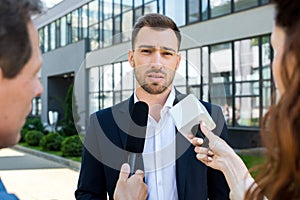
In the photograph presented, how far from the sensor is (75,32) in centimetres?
2595

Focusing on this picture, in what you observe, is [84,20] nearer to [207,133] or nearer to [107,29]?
[107,29]

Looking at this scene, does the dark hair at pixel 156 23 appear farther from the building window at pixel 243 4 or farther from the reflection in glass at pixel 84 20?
the reflection in glass at pixel 84 20

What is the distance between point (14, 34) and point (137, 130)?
35.0 inches

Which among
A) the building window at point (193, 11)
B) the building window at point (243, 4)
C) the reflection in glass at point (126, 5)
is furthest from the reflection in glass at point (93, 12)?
the building window at point (243, 4)

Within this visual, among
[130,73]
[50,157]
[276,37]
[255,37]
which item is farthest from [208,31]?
[276,37]

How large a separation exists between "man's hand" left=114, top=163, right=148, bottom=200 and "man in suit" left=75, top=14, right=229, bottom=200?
340 mm

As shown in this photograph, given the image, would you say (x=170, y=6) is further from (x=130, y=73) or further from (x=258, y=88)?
(x=130, y=73)

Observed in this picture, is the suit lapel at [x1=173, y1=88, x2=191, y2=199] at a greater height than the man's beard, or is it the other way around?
the man's beard

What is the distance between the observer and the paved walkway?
26.6ft

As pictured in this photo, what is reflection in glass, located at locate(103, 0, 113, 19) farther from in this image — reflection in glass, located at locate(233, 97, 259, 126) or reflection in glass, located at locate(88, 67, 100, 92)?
reflection in glass, located at locate(88, 67, 100, 92)

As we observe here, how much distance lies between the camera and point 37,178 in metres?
9.91

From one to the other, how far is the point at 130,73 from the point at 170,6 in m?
14.7

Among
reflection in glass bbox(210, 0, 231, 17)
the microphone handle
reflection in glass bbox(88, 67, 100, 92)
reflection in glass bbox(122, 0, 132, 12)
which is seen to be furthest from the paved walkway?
reflection in glass bbox(122, 0, 132, 12)

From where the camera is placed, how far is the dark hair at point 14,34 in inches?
44.4
